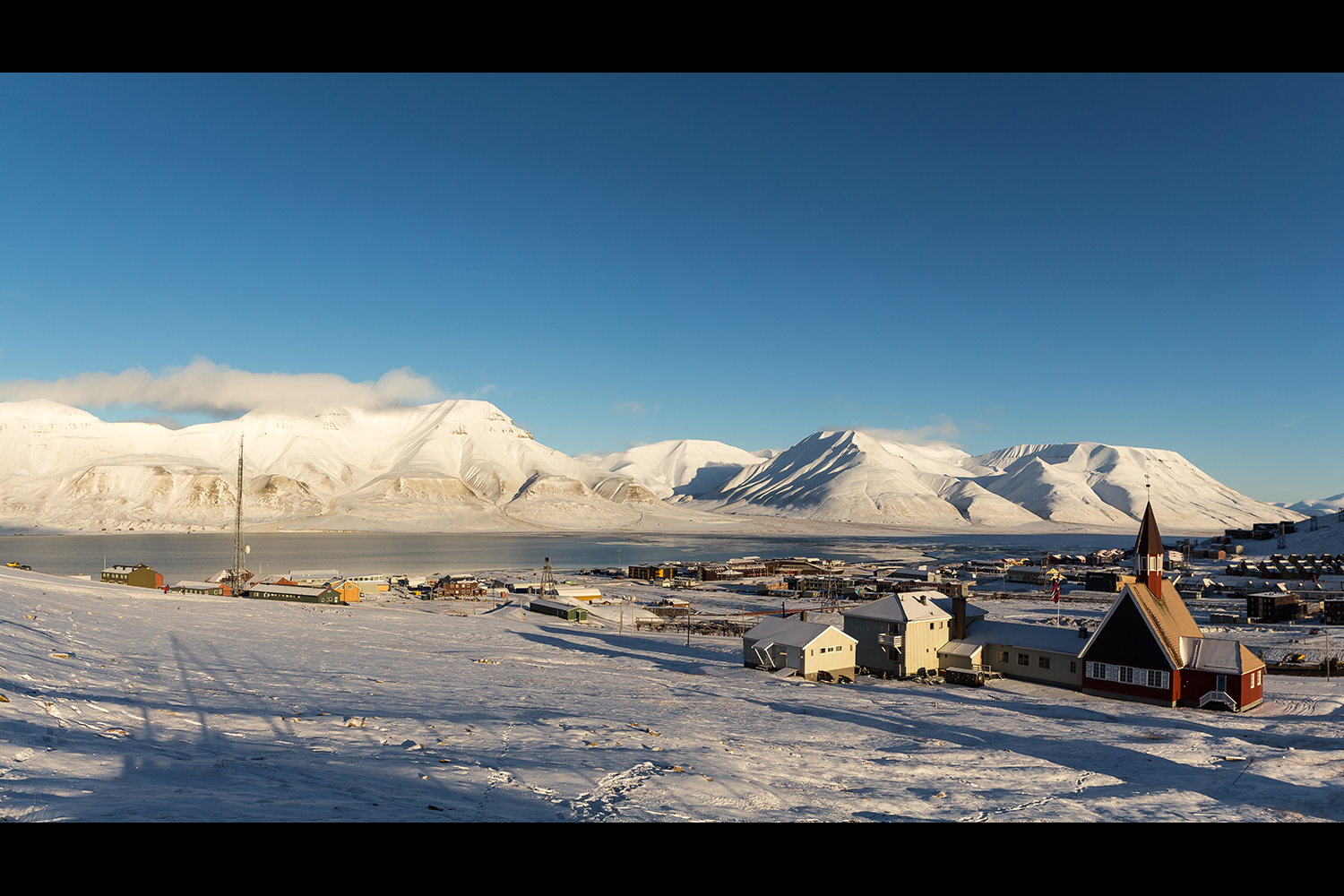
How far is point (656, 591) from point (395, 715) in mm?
→ 65500

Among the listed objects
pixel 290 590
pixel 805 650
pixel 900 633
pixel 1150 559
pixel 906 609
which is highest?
pixel 1150 559

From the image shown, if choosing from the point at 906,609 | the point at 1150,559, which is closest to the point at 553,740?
the point at 906,609

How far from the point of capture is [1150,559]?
3105cm

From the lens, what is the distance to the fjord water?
377 ft

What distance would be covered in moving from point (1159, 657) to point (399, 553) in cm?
14519

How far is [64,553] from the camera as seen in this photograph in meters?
134

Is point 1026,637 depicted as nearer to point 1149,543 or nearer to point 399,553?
point 1149,543

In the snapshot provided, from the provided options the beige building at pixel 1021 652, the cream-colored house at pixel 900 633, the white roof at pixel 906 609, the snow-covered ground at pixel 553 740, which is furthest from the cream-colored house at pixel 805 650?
the beige building at pixel 1021 652

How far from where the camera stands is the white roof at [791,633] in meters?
32.8

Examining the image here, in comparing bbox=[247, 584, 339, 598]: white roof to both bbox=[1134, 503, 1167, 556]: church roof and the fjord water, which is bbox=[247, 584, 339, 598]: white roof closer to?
the fjord water

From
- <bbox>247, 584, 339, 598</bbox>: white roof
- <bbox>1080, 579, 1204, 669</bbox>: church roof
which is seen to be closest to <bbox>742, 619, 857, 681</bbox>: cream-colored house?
<bbox>1080, 579, 1204, 669</bbox>: church roof

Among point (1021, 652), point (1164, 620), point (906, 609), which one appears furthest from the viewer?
point (906, 609)
